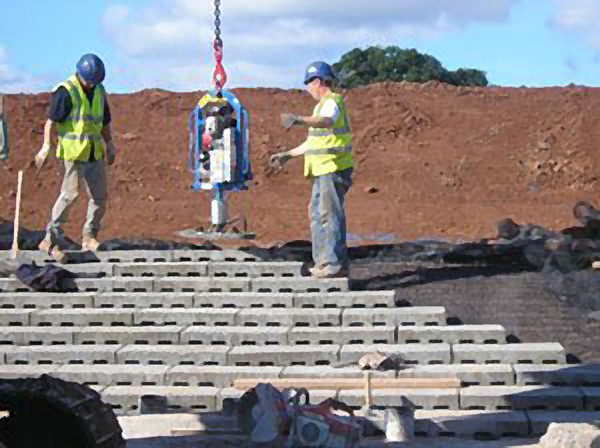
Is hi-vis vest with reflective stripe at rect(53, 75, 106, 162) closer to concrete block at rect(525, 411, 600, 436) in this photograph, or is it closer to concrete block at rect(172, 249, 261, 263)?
concrete block at rect(172, 249, 261, 263)

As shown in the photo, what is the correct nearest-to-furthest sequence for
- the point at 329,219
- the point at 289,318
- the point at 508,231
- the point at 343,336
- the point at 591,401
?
1. the point at 591,401
2. the point at 343,336
3. the point at 289,318
4. the point at 329,219
5. the point at 508,231

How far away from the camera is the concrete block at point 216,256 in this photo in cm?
1010

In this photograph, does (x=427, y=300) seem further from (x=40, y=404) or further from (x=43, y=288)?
(x=40, y=404)

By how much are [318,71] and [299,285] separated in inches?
71.0

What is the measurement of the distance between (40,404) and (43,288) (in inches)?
167

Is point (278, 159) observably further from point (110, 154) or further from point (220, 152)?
point (220, 152)

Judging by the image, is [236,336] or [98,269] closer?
[236,336]

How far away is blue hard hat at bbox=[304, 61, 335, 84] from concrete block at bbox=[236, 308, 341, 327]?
195 cm

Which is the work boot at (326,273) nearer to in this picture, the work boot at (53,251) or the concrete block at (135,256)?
the concrete block at (135,256)

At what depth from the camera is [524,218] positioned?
84.2 ft

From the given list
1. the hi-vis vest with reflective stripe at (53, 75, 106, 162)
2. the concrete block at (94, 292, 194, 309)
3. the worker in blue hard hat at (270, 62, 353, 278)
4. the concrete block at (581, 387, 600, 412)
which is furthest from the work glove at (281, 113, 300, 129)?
the concrete block at (581, 387, 600, 412)

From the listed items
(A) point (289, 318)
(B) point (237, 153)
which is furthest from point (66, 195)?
(B) point (237, 153)

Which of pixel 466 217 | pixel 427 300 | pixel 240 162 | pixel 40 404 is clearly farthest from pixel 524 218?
pixel 40 404

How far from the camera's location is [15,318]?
9.42 metres
